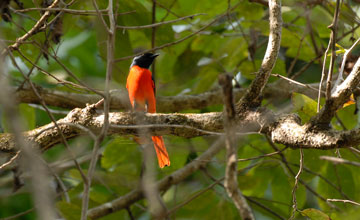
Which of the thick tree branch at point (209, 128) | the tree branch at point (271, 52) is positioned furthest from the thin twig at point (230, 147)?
the tree branch at point (271, 52)

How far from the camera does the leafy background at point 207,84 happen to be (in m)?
4.45

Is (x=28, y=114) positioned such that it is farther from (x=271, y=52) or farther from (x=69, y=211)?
(x=271, y=52)

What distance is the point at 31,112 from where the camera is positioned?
178 inches

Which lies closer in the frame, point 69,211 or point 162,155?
point 69,211

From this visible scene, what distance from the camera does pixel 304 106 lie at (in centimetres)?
299

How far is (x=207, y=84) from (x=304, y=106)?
9.09 feet

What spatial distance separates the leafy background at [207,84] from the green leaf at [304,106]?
1024 millimetres

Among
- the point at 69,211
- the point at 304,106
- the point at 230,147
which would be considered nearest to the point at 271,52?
the point at 304,106

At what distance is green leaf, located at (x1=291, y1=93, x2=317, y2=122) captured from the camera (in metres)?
2.98

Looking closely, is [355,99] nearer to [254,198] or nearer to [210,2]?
[254,198]

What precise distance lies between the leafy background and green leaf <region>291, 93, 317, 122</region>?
102 cm

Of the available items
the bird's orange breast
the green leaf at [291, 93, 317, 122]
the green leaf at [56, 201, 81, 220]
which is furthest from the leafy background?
the green leaf at [291, 93, 317, 122]

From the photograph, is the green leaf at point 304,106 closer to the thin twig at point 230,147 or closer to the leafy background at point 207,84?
the leafy background at point 207,84

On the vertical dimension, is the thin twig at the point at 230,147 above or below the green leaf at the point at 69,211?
above
